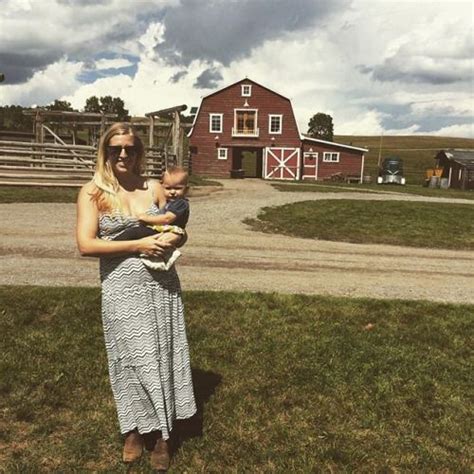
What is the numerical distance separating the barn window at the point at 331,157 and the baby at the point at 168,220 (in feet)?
137

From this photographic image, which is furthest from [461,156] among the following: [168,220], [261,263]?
[168,220]

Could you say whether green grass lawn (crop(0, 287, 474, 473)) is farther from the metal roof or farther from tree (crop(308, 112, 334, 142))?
tree (crop(308, 112, 334, 142))

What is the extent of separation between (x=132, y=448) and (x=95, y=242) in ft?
5.67

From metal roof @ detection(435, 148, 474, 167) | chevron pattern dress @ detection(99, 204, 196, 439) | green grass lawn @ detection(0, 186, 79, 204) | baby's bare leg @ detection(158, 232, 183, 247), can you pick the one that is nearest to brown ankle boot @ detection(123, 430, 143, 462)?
chevron pattern dress @ detection(99, 204, 196, 439)

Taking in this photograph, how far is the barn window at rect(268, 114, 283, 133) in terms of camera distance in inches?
1633

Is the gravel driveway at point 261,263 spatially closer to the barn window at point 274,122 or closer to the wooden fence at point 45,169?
the wooden fence at point 45,169

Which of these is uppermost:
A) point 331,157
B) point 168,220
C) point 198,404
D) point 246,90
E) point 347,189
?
point 246,90

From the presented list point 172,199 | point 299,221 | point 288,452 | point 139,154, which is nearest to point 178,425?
point 288,452

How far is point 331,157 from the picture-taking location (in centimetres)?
4422

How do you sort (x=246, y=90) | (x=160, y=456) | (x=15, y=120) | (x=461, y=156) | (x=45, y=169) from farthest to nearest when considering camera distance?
(x=15, y=120), (x=461, y=156), (x=246, y=90), (x=45, y=169), (x=160, y=456)

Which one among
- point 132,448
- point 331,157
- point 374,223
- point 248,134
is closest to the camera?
point 132,448

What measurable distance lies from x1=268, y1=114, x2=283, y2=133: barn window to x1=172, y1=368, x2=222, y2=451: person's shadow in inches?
1492

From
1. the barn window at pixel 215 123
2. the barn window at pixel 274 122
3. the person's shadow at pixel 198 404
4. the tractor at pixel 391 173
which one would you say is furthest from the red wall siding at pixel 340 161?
the person's shadow at pixel 198 404

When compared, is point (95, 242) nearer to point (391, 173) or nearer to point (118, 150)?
point (118, 150)
